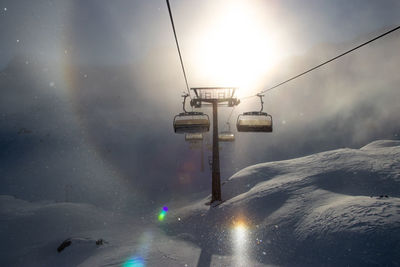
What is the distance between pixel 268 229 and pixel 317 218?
236 cm

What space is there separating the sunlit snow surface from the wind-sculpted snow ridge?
0.11 ft

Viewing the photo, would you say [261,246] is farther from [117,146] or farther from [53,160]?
[53,160]

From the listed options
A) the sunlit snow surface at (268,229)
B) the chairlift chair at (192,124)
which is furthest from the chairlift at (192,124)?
the sunlit snow surface at (268,229)

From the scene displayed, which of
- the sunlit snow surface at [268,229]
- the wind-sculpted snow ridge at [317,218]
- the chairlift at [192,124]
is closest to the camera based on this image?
the wind-sculpted snow ridge at [317,218]

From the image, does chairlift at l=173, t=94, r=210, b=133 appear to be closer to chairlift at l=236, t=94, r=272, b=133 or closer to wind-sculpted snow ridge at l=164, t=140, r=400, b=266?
chairlift at l=236, t=94, r=272, b=133

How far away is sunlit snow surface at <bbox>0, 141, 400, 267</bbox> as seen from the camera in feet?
28.2

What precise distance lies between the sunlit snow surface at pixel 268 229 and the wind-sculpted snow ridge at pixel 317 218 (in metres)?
0.03

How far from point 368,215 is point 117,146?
11253cm

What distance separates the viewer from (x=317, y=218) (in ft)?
34.3

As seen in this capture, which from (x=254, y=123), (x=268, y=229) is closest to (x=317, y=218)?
(x=268, y=229)

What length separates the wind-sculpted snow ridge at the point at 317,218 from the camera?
8.20 m

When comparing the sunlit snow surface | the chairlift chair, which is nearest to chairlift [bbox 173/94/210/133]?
the chairlift chair

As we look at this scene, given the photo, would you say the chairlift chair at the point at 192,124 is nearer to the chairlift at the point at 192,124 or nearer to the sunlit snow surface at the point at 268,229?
the chairlift at the point at 192,124

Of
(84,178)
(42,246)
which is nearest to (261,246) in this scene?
(42,246)
